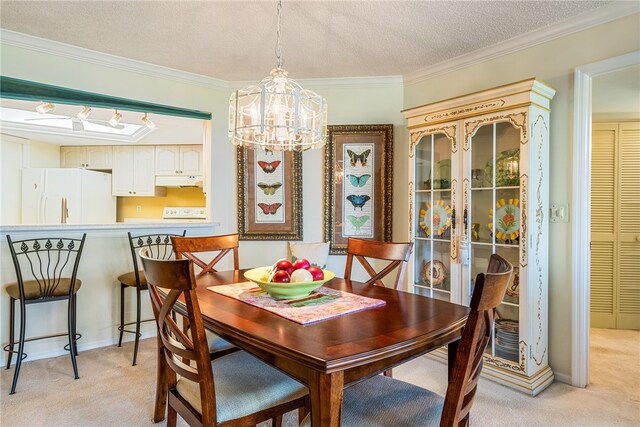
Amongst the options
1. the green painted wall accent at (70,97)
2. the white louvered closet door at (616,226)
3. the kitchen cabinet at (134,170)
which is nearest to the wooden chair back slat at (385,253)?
the green painted wall accent at (70,97)

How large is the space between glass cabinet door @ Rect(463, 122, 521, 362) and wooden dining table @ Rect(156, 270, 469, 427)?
42.9 inches

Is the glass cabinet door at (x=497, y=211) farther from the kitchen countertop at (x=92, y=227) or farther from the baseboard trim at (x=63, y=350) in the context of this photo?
the baseboard trim at (x=63, y=350)

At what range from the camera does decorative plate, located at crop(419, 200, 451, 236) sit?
2766mm

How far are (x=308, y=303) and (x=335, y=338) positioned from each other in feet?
1.43

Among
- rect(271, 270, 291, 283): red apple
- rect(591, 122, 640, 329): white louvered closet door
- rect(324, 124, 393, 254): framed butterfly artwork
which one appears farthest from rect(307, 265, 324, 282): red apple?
rect(591, 122, 640, 329): white louvered closet door

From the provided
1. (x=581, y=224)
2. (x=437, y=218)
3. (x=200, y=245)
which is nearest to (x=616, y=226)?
(x=581, y=224)

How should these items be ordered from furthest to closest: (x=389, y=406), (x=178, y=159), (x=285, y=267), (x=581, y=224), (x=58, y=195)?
(x=178, y=159) → (x=58, y=195) → (x=581, y=224) → (x=285, y=267) → (x=389, y=406)

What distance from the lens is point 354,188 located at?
3.43 meters

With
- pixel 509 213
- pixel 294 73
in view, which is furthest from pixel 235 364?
pixel 294 73

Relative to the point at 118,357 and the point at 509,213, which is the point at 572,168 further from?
the point at 118,357

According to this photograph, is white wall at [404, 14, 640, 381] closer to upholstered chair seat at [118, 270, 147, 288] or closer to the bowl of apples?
the bowl of apples

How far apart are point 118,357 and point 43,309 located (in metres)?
0.68

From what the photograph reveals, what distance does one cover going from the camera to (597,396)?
223 cm

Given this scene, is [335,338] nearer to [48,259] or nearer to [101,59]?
[48,259]
